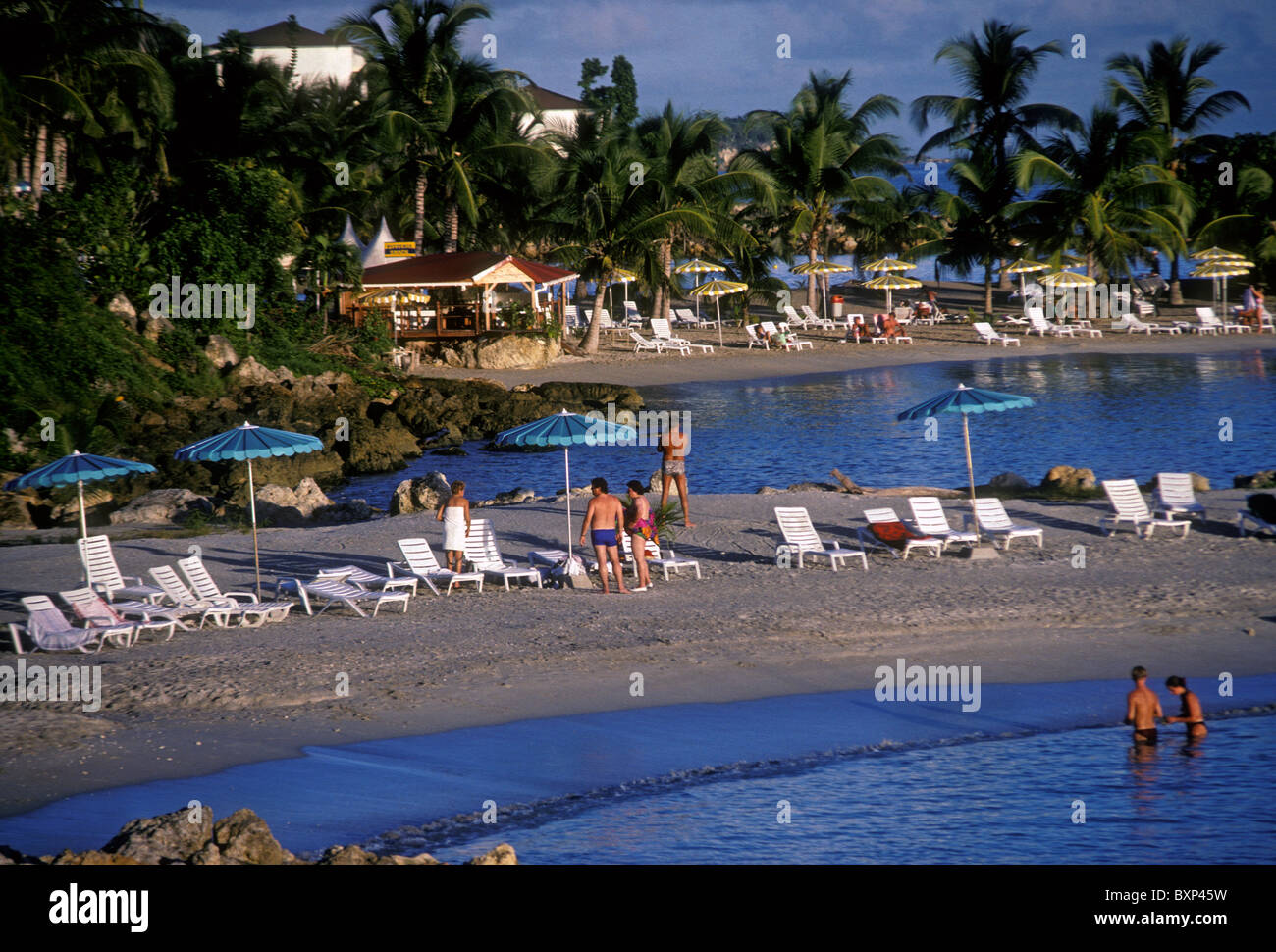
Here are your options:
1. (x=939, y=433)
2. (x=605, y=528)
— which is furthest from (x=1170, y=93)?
(x=605, y=528)

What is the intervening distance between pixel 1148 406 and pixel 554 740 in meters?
26.0

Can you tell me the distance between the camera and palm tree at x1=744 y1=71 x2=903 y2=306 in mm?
46250

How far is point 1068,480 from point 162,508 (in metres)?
14.5

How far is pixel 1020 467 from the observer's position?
2492cm

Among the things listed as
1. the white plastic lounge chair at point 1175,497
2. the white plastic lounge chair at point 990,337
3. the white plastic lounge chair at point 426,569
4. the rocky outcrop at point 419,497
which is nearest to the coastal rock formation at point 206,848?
the white plastic lounge chair at point 426,569

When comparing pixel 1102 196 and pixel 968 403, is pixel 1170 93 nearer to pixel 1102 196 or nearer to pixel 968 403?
pixel 1102 196

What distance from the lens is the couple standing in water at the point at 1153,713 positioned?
9820 millimetres

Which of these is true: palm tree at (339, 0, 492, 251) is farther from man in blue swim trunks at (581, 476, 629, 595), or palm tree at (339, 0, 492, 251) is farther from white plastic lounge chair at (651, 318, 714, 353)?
man in blue swim trunks at (581, 476, 629, 595)

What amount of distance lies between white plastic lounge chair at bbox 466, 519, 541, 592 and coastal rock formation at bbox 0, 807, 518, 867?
765 centimetres

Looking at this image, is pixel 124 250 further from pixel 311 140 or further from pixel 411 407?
pixel 311 140

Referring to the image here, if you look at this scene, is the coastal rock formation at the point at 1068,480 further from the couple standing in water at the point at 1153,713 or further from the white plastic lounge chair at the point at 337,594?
the white plastic lounge chair at the point at 337,594

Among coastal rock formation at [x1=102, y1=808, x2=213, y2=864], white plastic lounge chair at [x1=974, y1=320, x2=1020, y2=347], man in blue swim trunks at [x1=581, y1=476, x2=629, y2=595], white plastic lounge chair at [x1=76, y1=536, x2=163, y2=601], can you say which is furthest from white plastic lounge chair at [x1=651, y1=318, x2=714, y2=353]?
coastal rock formation at [x1=102, y1=808, x2=213, y2=864]

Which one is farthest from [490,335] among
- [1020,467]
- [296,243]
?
[1020,467]

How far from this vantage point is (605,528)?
44.5 ft
